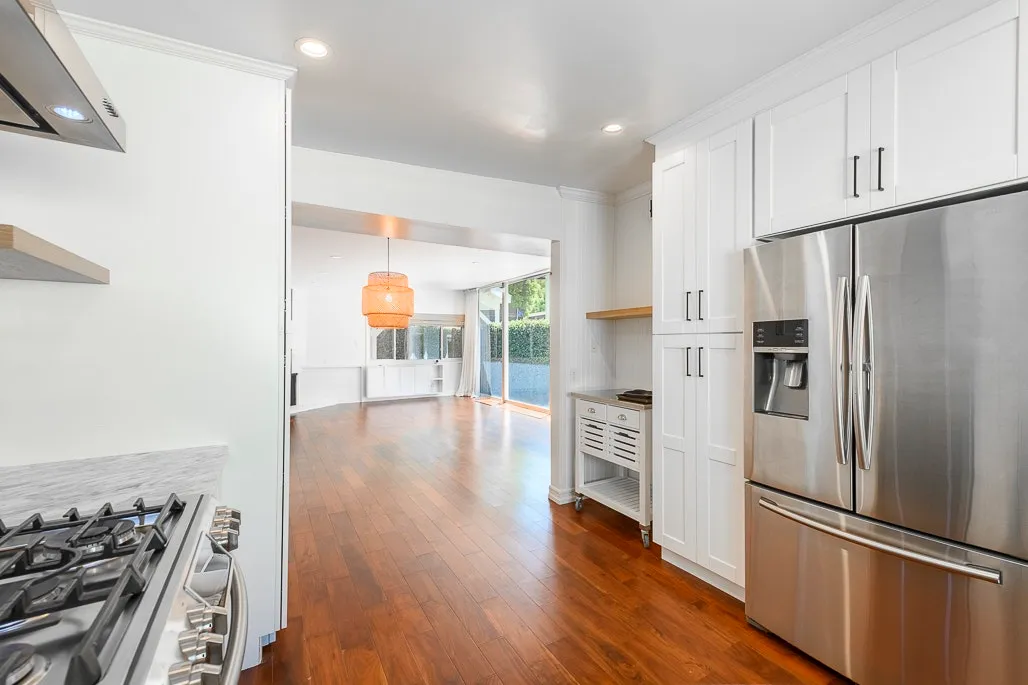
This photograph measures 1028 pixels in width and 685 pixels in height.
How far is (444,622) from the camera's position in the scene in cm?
213

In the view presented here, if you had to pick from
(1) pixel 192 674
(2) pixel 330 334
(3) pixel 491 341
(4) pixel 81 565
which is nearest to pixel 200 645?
(1) pixel 192 674

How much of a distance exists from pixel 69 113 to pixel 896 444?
2693mm

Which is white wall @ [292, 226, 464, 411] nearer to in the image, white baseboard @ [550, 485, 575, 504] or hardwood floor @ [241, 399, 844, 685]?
hardwood floor @ [241, 399, 844, 685]

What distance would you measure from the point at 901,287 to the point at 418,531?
2943mm

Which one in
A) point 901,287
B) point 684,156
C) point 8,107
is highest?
point 684,156

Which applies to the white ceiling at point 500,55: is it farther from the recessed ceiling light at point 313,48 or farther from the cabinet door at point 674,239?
the cabinet door at point 674,239

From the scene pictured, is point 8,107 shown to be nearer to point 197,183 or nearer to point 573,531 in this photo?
point 197,183

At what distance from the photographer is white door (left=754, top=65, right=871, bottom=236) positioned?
1.80 m

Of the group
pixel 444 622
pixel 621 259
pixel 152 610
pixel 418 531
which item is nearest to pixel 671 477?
pixel 444 622

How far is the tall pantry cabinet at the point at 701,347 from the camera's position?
2281mm

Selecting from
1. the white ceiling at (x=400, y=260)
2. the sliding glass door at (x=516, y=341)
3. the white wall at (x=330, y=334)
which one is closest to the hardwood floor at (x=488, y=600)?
the white ceiling at (x=400, y=260)

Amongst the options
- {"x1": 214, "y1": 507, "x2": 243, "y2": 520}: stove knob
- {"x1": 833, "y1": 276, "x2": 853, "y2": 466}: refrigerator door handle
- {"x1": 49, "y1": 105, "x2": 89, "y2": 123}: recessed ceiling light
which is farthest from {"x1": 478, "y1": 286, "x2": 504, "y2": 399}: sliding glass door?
{"x1": 49, "y1": 105, "x2": 89, "y2": 123}: recessed ceiling light

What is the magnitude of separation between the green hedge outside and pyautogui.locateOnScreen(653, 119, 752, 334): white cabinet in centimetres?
504

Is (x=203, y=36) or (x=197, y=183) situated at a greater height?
(x=203, y=36)
